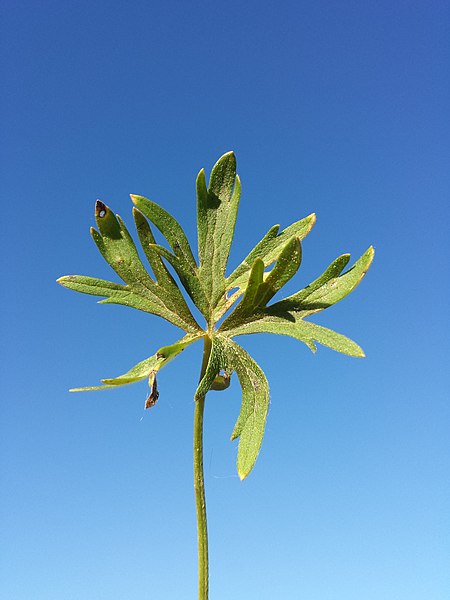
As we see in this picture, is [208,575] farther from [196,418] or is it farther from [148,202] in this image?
[148,202]

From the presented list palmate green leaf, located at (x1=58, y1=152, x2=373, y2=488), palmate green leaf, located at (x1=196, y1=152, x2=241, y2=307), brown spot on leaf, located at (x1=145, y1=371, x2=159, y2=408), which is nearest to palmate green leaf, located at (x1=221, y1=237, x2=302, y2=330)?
palmate green leaf, located at (x1=58, y1=152, x2=373, y2=488)

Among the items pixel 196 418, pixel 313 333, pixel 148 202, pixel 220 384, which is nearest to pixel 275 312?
pixel 313 333

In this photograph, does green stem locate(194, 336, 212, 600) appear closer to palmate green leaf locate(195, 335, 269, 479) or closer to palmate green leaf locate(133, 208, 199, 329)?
palmate green leaf locate(195, 335, 269, 479)

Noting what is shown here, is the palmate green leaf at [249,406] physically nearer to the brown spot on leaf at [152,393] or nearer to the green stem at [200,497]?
the green stem at [200,497]

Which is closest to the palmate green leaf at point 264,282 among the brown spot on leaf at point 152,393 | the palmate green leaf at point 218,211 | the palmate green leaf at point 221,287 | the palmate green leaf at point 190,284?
the palmate green leaf at point 221,287

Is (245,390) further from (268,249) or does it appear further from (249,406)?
(268,249)

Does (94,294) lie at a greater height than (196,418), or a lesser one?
greater

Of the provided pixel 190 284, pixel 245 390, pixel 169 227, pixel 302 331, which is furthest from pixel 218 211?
pixel 245 390
